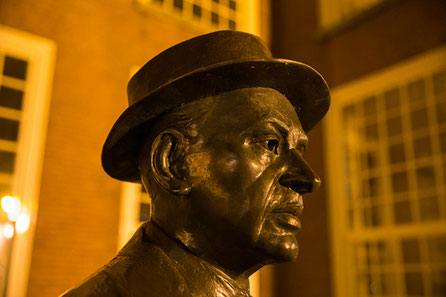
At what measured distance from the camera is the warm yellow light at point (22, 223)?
4684mm

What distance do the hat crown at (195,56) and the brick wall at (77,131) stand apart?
12.8 feet

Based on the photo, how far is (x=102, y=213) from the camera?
17.4 ft

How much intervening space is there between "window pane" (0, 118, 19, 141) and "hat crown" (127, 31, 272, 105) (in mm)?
4157

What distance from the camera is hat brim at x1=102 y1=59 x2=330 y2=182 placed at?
1.39 meters

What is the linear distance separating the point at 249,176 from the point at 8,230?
171 inches

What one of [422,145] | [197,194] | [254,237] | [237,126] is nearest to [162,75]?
[237,126]

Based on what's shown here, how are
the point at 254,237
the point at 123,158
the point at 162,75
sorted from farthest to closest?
the point at 123,158 → the point at 162,75 → the point at 254,237

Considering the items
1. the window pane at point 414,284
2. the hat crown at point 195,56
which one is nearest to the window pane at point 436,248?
the window pane at point 414,284

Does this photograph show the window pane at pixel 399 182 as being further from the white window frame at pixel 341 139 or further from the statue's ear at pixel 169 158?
the statue's ear at pixel 169 158

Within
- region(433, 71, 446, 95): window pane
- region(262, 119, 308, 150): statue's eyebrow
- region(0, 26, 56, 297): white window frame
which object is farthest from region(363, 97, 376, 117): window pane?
region(262, 119, 308, 150): statue's eyebrow

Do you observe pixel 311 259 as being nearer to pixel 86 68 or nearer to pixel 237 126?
pixel 86 68

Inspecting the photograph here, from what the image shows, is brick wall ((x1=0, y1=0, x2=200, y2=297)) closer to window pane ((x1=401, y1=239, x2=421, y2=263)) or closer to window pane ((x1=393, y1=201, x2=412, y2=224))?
window pane ((x1=393, y1=201, x2=412, y2=224))

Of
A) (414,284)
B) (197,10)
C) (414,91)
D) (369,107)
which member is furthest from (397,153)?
(197,10)

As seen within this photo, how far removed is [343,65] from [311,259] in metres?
3.17
